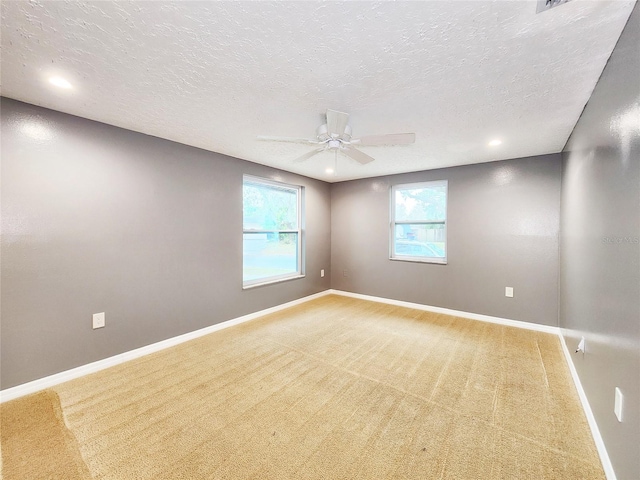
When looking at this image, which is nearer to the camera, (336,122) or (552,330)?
(336,122)

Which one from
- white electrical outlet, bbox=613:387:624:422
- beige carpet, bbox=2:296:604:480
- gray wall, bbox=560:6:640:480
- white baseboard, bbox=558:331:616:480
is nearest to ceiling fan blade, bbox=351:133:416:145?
gray wall, bbox=560:6:640:480

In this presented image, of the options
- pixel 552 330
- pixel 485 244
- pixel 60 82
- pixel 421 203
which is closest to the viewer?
pixel 60 82

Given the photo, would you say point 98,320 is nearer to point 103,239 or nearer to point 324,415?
point 103,239

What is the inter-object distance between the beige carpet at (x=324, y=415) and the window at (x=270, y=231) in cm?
130

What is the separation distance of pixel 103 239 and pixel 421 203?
4.26 m

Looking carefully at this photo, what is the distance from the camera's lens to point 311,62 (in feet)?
5.04

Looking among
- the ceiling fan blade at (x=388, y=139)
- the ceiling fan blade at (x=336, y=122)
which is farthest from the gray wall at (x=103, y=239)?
the ceiling fan blade at (x=388, y=139)

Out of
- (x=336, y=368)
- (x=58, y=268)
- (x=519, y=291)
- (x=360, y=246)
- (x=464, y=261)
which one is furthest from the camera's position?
(x=360, y=246)

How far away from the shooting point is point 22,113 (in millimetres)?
2004

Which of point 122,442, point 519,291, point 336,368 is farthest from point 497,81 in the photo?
point 122,442

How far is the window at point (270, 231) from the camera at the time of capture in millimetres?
3803

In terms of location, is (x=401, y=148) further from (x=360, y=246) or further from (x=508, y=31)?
(x=360, y=246)

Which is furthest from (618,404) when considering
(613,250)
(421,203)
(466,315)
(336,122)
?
(421,203)

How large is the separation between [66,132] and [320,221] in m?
3.62
